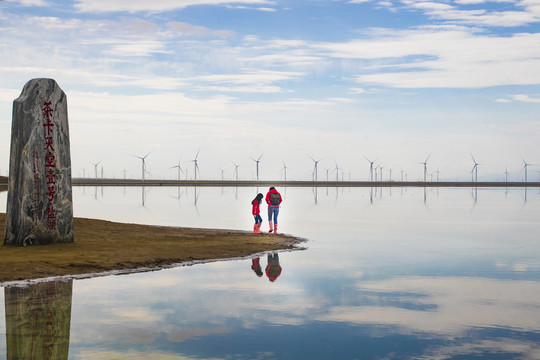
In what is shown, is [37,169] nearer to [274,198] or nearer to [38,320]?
[38,320]

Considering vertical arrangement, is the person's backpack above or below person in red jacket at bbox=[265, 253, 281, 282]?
above

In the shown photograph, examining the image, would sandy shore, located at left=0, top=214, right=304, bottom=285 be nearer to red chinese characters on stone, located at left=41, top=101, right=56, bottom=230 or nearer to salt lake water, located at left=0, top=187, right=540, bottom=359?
red chinese characters on stone, located at left=41, top=101, right=56, bottom=230

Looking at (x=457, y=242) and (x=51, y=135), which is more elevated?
(x=51, y=135)

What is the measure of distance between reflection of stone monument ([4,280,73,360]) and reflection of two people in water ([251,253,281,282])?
5.21 metres

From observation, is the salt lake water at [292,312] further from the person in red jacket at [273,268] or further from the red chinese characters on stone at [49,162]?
the red chinese characters on stone at [49,162]

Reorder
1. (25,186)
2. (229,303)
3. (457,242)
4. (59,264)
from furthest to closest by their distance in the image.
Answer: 1. (457,242)
2. (25,186)
3. (59,264)
4. (229,303)

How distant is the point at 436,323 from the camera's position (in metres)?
12.6

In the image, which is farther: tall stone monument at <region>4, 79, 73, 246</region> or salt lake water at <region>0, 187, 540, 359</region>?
tall stone monument at <region>4, 79, 73, 246</region>

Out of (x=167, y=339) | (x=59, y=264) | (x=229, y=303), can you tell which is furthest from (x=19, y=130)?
(x=167, y=339)

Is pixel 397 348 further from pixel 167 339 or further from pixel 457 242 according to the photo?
pixel 457 242

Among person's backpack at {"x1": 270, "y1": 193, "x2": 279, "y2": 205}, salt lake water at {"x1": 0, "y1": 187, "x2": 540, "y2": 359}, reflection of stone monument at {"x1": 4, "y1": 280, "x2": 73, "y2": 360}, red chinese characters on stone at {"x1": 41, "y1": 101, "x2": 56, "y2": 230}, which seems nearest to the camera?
reflection of stone monument at {"x1": 4, "y1": 280, "x2": 73, "y2": 360}

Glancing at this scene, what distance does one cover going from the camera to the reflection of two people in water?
19.0 meters

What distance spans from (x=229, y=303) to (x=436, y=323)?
14.1 feet

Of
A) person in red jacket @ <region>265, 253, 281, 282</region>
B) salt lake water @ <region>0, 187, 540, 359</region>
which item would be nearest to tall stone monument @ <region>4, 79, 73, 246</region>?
salt lake water @ <region>0, 187, 540, 359</region>
